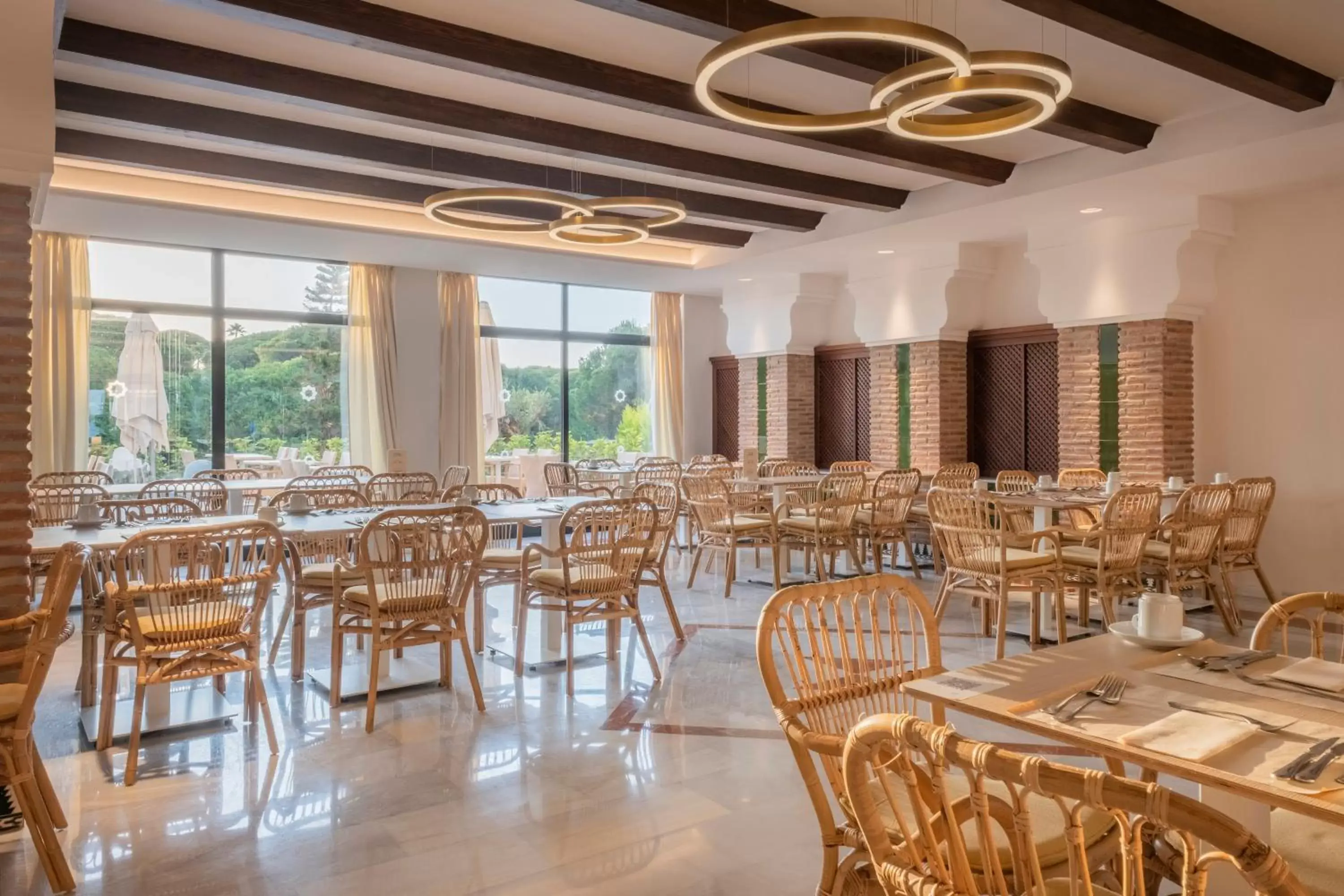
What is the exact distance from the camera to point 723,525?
7.33 meters

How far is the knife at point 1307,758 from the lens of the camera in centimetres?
132

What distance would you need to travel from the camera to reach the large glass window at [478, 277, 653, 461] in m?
11.6

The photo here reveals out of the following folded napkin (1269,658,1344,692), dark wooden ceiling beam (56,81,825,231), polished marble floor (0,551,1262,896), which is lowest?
polished marble floor (0,551,1262,896)

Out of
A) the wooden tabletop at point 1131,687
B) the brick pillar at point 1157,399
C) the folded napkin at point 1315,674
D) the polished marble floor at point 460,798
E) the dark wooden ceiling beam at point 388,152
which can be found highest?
the dark wooden ceiling beam at point 388,152

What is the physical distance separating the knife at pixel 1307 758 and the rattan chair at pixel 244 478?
22.8 ft


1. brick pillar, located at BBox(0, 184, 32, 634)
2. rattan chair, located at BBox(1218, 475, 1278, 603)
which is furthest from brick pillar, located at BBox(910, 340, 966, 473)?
brick pillar, located at BBox(0, 184, 32, 634)

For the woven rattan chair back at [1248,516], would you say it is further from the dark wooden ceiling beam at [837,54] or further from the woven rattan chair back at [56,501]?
the woven rattan chair back at [56,501]

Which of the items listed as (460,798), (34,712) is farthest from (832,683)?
(34,712)

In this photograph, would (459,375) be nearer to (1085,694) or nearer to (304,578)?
(304,578)

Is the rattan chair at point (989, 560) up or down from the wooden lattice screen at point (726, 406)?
down

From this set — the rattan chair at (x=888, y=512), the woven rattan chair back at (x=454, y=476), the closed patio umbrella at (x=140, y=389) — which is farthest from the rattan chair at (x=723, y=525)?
the closed patio umbrella at (x=140, y=389)

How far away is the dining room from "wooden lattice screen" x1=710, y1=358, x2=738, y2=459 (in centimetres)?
116

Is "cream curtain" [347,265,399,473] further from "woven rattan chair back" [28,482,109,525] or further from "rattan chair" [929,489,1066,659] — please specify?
"rattan chair" [929,489,1066,659]

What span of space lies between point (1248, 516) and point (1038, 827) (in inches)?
207
